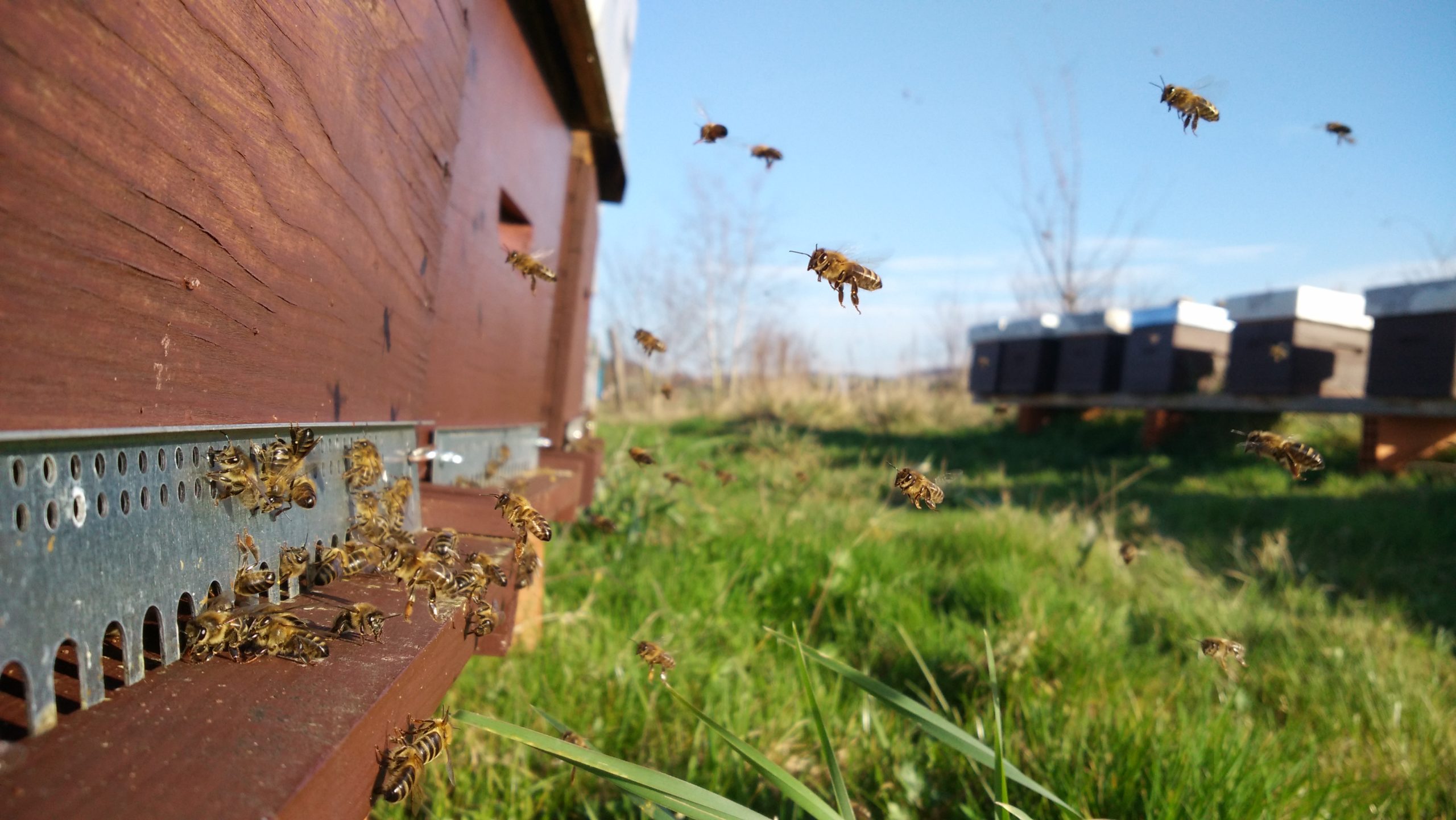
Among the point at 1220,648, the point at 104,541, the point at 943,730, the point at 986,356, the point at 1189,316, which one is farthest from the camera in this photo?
the point at 986,356

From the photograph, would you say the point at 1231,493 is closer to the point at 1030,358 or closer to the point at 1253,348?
the point at 1253,348

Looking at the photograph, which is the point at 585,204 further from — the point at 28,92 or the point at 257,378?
the point at 28,92

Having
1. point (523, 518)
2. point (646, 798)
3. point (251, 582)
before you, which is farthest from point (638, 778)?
point (523, 518)

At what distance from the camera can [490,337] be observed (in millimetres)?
2766

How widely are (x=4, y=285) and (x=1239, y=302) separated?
A: 856cm

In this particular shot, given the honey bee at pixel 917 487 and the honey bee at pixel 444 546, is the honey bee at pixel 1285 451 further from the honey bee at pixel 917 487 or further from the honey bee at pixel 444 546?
the honey bee at pixel 444 546

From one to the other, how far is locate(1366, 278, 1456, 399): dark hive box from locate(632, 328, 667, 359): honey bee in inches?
215

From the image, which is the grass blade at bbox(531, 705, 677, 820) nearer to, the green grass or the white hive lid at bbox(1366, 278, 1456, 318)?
the green grass

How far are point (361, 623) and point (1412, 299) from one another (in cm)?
732

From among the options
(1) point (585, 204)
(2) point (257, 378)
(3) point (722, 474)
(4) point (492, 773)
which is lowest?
(4) point (492, 773)

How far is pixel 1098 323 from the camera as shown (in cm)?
971

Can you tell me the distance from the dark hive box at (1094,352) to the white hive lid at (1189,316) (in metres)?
0.52

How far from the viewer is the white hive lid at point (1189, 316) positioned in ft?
27.7

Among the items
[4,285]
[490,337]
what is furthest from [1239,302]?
[4,285]
